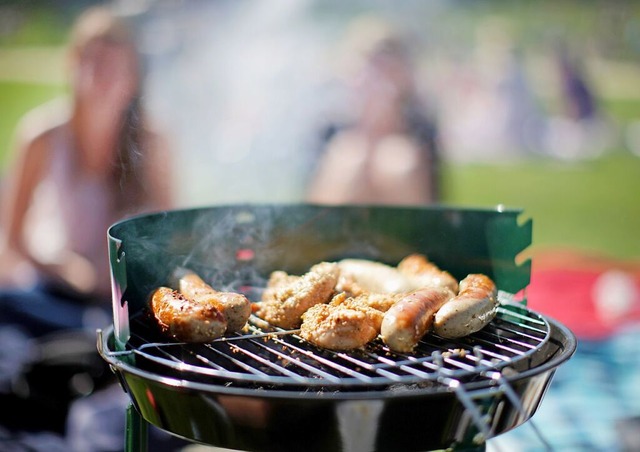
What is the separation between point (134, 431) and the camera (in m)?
2.29

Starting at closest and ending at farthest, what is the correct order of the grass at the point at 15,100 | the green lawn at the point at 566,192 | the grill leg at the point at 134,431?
the grill leg at the point at 134,431, the grass at the point at 15,100, the green lawn at the point at 566,192

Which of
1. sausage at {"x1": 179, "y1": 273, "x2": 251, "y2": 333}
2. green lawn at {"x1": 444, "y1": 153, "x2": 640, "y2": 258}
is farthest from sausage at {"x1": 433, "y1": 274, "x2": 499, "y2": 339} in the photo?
green lawn at {"x1": 444, "y1": 153, "x2": 640, "y2": 258}

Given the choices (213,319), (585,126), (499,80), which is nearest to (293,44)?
(499,80)

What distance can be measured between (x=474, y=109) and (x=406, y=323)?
8.03 meters

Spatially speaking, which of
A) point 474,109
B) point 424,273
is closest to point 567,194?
point 474,109

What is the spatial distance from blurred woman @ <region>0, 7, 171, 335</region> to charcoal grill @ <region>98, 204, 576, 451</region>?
2.32m

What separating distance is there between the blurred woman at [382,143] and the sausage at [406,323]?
3690 mm

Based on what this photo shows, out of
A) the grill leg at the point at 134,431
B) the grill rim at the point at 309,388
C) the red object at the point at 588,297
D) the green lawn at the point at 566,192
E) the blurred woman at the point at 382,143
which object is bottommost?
the red object at the point at 588,297

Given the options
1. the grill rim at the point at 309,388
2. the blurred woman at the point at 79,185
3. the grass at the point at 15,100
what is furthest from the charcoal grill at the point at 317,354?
the grass at the point at 15,100

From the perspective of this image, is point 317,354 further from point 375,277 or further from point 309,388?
point 375,277

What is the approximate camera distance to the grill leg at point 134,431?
7.47 feet

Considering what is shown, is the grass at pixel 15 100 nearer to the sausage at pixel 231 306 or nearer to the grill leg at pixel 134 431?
the sausage at pixel 231 306

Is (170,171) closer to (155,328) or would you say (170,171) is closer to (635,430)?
(155,328)

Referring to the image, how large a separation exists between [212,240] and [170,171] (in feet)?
9.41
